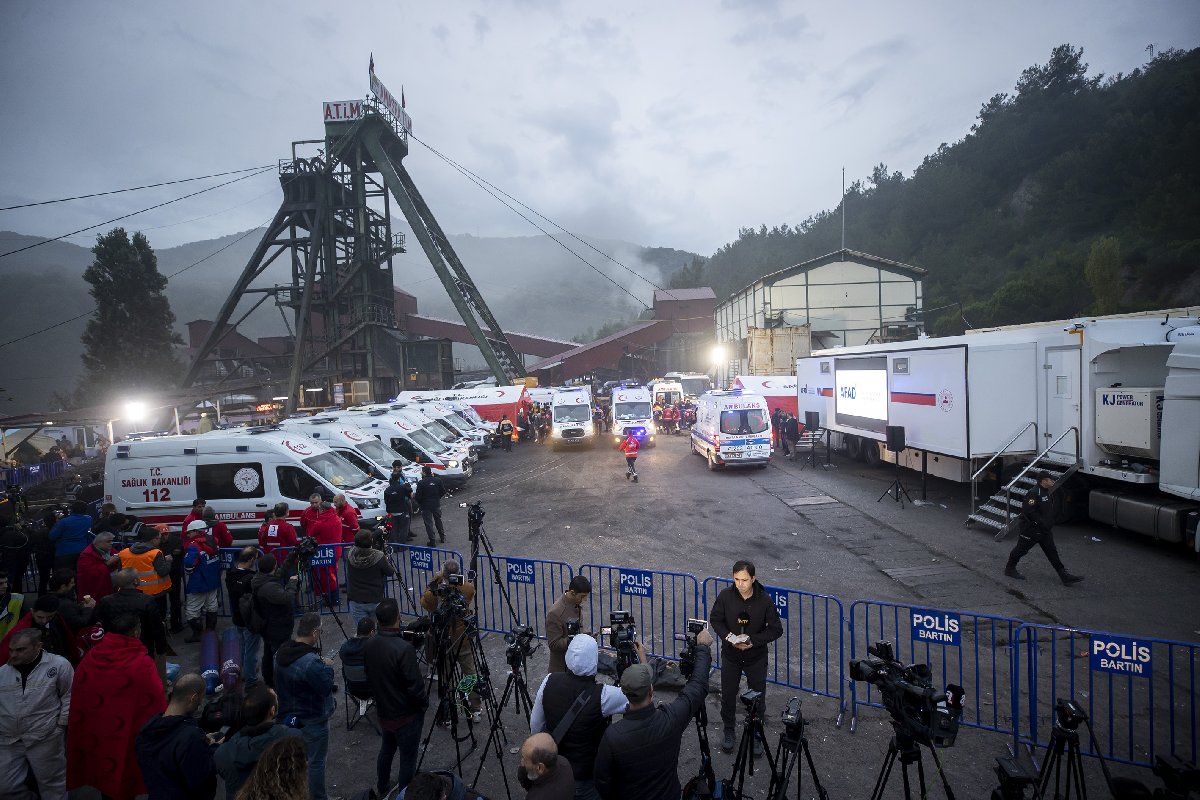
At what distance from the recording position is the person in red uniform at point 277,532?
8.45 meters

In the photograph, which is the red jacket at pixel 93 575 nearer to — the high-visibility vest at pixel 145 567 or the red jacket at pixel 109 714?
the high-visibility vest at pixel 145 567

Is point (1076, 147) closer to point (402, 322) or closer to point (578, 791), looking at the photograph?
point (402, 322)

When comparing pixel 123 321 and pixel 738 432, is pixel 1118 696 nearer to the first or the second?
pixel 738 432

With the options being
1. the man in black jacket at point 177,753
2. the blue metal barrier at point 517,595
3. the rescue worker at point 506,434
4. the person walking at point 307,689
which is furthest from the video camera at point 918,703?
the rescue worker at point 506,434

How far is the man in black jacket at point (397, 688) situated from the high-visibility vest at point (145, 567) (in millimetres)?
4406

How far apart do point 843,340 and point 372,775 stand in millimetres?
38922

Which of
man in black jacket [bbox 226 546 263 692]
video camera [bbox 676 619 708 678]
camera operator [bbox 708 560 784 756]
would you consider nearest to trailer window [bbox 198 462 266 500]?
man in black jacket [bbox 226 546 263 692]

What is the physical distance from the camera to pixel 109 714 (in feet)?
13.8

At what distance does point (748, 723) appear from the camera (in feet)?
13.0

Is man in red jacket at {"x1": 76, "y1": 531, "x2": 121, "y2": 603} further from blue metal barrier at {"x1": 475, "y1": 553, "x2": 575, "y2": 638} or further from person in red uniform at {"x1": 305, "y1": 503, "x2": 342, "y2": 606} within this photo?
blue metal barrier at {"x1": 475, "y1": 553, "x2": 575, "y2": 638}

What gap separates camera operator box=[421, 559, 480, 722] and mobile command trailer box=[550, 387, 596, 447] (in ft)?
57.0

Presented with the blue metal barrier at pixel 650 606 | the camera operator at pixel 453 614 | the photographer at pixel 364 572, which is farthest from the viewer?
the blue metal barrier at pixel 650 606

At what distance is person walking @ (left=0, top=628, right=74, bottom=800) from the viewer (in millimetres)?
4141

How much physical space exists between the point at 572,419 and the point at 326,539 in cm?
1550
